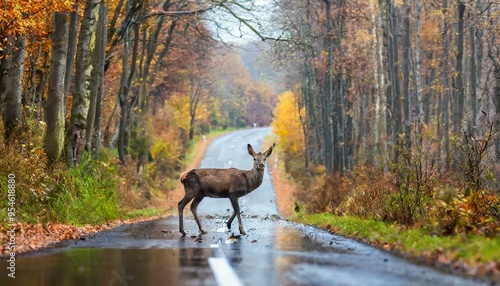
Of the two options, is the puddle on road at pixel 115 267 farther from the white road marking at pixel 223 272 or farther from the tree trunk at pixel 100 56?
the tree trunk at pixel 100 56

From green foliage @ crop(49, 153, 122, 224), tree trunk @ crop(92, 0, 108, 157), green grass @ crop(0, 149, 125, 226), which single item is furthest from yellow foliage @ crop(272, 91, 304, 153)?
green grass @ crop(0, 149, 125, 226)

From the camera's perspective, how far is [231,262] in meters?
9.21

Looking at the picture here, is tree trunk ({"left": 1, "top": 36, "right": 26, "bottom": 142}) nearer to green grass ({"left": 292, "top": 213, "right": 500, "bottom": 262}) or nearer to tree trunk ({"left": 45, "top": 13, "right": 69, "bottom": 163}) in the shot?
tree trunk ({"left": 45, "top": 13, "right": 69, "bottom": 163})

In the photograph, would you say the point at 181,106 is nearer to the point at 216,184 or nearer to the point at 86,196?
Result: the point at 86,196

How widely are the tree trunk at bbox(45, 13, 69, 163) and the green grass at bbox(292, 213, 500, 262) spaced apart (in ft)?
29.4

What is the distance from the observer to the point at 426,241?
10156 millimetres

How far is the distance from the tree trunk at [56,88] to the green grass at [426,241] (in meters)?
8.96

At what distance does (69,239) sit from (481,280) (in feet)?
28.3

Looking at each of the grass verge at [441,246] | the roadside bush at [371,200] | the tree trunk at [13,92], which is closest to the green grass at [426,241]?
the grass verge at [441,246]

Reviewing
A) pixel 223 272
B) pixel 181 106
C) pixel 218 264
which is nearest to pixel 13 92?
pixel 218 264

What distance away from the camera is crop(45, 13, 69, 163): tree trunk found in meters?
19.2

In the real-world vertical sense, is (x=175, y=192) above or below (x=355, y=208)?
below

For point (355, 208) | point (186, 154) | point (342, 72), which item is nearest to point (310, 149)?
point (186, 154)

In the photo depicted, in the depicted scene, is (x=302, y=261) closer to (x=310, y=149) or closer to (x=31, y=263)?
(x=31, y=263)
